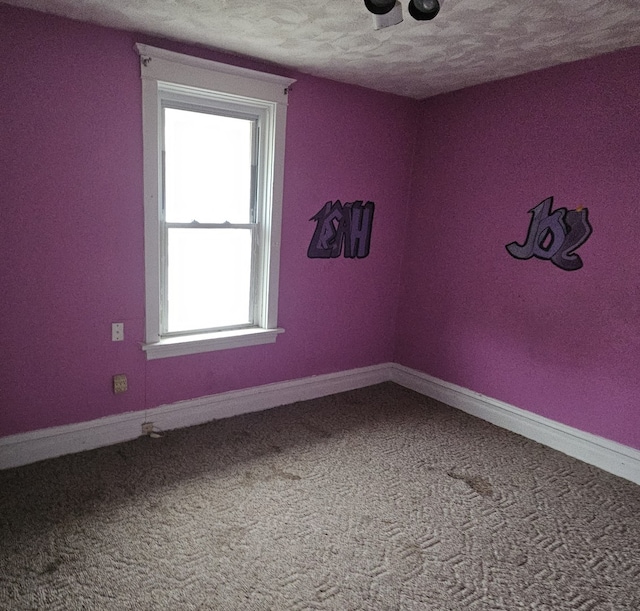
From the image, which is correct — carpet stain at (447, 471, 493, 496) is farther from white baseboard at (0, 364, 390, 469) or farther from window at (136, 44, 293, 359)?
window at (136, 44, 293, 359)

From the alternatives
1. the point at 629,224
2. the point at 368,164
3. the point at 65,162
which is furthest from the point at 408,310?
the point at 65,162

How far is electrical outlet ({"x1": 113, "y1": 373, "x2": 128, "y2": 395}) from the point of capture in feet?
9.15

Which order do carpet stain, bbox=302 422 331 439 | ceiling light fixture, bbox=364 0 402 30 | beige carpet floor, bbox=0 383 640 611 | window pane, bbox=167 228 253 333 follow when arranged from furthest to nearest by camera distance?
carpet stain, bbox=302 422 331 439 → window pane, bbox=167 228 253 333 → beige carpet floor, bbox=0 383 640 611 → ceiling light fixture, bbox=364 0 402 30

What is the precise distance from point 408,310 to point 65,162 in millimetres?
2765

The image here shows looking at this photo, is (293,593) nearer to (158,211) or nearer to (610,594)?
(610,594)

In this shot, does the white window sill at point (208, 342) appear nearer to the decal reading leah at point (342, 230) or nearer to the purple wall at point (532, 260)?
the decal reading leah at point (342, 230)

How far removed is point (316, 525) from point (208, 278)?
1690mm

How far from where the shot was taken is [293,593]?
1.80 meters

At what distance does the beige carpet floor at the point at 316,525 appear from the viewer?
181cm

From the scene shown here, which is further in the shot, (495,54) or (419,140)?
(419,140)

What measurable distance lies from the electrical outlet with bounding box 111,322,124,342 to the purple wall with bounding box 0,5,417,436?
0.09 ft

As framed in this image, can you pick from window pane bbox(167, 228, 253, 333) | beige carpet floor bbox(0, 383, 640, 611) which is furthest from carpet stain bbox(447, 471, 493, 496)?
window pane bbox(167, 228, 253, 333)

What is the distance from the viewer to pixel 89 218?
8.35ft

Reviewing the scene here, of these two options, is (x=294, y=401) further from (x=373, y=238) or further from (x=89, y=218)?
(x=89, y=218)
